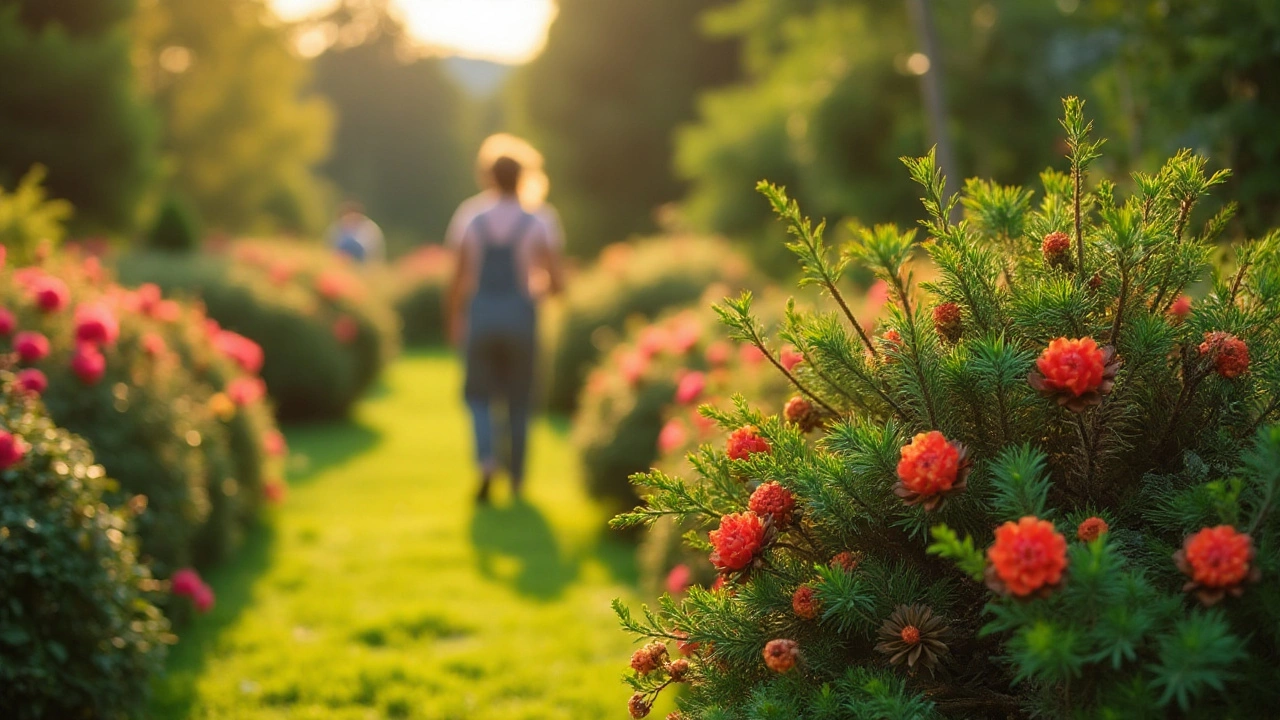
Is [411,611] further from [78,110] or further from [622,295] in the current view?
[78,110]

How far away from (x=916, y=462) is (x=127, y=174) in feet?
34.7

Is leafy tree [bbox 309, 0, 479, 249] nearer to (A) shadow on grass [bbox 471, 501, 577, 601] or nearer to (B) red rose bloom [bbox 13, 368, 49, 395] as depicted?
(A) shadow on grass [bbox 471, 501, 577, 601]

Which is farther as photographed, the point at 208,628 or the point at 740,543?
the point at 208,628

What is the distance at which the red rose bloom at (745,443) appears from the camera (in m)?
1.99

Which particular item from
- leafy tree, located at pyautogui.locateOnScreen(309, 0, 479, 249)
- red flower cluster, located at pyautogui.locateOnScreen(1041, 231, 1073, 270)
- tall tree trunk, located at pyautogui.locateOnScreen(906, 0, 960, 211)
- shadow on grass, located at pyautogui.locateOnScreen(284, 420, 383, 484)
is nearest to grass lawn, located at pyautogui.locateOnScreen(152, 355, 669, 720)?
shadow on grass, located at pyautogui.locateOnScreen(284, 420, 383, 484)

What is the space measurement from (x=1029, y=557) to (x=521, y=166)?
590 cm

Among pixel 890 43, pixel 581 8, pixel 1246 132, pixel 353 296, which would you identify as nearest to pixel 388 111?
pixel 581 8

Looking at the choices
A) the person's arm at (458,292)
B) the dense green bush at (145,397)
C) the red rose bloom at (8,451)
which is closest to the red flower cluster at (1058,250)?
the red rose bloom at (8,451)

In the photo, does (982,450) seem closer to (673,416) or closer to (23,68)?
(673,416)

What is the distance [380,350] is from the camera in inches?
489

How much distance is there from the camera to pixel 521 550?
239 inches

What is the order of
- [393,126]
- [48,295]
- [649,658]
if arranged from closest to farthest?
[649,658]
[48,295]
[393,126]

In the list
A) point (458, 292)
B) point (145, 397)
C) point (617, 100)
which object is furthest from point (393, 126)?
point (145, 397)

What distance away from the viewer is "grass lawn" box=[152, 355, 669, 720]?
12.4 ft
